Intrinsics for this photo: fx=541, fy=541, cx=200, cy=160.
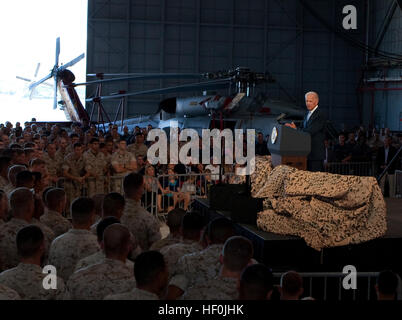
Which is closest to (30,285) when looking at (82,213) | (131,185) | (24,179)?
(82,213)

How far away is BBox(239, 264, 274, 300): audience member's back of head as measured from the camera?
2.77 m

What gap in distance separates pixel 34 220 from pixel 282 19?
74.2 ft

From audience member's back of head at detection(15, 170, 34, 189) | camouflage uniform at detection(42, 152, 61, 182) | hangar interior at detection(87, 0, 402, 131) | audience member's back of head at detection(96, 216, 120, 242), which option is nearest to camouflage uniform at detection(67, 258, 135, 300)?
audience member's back of head at detection(96, 216, 120, 242)

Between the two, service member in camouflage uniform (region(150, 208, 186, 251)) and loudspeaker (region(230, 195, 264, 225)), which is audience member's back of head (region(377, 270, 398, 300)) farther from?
loudspeaker (region(230, 195, 264, 225))

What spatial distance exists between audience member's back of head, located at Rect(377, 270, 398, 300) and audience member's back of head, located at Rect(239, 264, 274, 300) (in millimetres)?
835

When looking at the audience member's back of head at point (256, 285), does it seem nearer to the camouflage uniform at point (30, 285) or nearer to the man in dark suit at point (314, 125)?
the camouflage uniform at point (30, 285)

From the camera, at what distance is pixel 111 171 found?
976 cm

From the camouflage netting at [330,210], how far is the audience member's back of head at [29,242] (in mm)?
2747

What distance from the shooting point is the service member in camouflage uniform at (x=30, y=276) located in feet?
10.9

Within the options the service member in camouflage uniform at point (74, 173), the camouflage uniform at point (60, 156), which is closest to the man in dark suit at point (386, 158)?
the service member in camouflage uniform at point (74, 173)

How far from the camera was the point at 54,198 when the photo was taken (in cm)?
500
